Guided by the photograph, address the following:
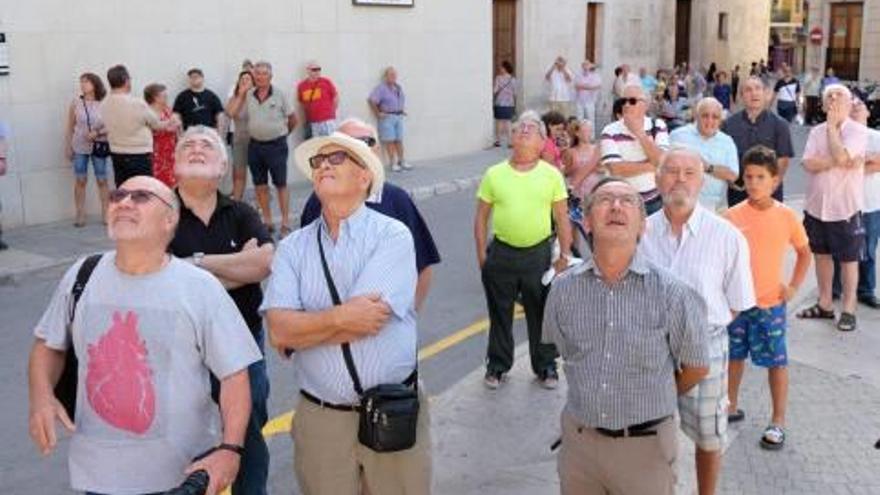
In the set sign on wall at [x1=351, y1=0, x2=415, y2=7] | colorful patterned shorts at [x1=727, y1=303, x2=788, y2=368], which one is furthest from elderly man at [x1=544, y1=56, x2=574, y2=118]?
colorful patterned shorts at [x1=727, y1=303, x2=788, y2=368]

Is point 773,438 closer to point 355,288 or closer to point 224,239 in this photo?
point 355,288

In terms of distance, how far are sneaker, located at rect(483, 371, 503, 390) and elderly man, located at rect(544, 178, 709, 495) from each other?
2.63m

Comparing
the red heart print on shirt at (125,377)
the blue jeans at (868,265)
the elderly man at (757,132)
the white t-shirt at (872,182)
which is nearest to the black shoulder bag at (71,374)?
the red heart print on shirt at (125,377)

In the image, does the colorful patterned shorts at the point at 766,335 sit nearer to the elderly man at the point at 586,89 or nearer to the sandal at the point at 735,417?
the sandal at the point at 735,417

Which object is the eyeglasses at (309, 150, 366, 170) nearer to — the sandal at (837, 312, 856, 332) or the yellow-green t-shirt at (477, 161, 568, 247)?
the yellow-green t-shirt at (477, 161, 568, 247)

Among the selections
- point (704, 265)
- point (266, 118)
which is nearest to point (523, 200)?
point (704, 265)

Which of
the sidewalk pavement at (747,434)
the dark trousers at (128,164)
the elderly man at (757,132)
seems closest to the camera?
the sidewalk pavement at (747,434)

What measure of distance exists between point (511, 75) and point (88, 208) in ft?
36.3

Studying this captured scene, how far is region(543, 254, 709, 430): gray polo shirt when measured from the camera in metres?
3.25

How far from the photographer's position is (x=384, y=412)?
3.19 meters

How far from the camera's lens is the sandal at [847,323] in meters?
7.15

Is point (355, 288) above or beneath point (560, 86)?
beneath

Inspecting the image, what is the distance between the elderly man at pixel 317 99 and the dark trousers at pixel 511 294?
8.77 meters

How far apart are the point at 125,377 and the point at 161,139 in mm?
8831
